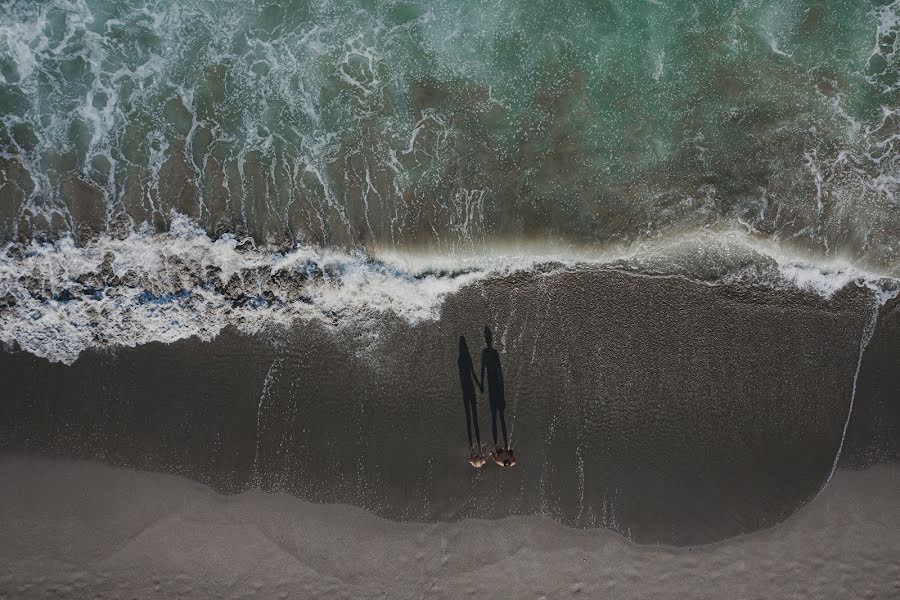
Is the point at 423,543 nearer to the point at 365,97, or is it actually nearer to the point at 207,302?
the point at 207,302

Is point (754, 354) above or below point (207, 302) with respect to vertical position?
below

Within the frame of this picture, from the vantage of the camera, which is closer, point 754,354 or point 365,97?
point 754,354

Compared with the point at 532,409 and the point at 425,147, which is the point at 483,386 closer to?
the point at 532,409

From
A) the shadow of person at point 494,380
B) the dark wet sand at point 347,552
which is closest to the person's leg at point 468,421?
the shadow of person at point 494,380

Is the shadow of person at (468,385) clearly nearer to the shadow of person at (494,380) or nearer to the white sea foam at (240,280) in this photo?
the shadow of person at (494,380)

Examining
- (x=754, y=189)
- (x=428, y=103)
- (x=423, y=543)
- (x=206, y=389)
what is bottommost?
(x=423, y=543)

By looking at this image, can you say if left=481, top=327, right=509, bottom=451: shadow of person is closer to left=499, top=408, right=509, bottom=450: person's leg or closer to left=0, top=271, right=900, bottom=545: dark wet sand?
left=499, top=408, right=509, bottom=450: person's leg

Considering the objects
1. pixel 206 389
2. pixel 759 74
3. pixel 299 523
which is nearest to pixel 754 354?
pixel 759 74
